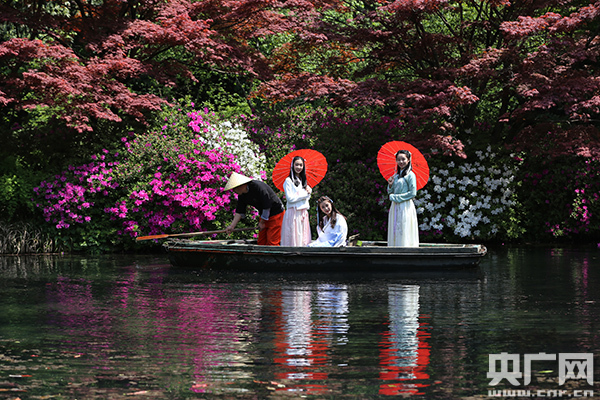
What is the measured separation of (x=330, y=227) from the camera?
14234mm

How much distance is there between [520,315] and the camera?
9547 millimetres

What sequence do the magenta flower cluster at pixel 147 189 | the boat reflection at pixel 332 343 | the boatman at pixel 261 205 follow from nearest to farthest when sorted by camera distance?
the boat reflection at pixel 332 343 → the boatman at pixel 261 205 → the magenta flower cluster at pixel 147 189

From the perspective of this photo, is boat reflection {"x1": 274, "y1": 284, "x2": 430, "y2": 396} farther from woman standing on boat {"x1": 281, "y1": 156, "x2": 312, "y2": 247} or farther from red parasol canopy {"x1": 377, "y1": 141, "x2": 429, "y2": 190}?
red parasol canopy {"x1": 377, "y1": 141, "x2": 429, "y2": 190}

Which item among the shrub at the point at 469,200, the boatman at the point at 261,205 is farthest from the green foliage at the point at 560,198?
the boatman at the point at 261,205

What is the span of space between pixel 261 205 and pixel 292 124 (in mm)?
6630

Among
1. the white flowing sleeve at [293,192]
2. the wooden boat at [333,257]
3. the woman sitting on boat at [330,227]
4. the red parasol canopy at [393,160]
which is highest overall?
the red parasol canopy at [393,160]

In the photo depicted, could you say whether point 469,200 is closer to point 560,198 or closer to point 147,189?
point 560,198

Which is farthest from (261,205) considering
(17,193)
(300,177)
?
(17,193)

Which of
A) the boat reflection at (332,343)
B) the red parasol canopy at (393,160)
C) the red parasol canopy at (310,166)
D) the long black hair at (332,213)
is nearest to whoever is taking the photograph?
the boat reflection at (332,343)

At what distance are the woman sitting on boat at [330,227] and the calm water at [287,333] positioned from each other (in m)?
0.75

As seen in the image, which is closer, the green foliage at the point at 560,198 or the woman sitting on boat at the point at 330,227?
the woman sitting on boat at the point at 330,227

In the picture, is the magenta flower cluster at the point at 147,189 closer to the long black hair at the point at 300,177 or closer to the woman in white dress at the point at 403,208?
the long black hair at the point at 300,177

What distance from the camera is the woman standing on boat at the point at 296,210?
14.5m

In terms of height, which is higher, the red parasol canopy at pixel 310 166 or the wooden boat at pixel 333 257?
the red parasol canopy at pixel 310 166
